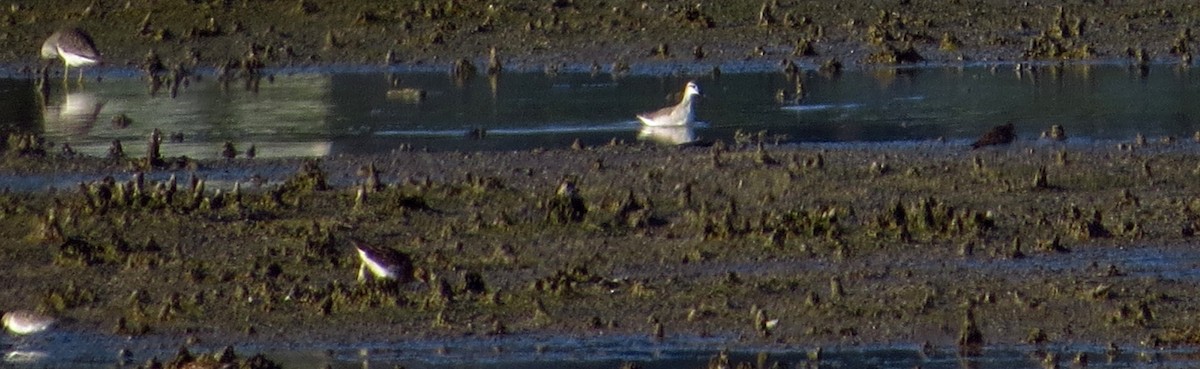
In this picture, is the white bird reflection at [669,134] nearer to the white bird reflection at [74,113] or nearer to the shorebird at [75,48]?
the white bird reflection at [74,113]

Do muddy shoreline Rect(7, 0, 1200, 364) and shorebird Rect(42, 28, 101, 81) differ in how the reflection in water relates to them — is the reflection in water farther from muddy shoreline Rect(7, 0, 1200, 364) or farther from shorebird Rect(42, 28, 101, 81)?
muddy shoreline Rect(7, 0, 1200, 364)

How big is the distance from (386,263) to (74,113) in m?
8.80

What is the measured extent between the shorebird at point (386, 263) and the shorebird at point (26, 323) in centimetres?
158

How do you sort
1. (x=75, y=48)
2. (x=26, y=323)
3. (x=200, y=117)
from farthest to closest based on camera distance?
1. (x=75, y=48)
2. (x=200, y=117)
3. (x=26, y=323)

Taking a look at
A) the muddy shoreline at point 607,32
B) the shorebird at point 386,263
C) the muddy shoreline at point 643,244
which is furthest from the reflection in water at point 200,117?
the shorebird at point 386,263

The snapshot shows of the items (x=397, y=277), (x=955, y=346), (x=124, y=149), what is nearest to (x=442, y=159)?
(x=124, y=149)

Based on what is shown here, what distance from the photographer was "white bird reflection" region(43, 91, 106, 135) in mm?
19312

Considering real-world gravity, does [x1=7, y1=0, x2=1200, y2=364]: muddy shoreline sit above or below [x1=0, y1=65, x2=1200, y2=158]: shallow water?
below

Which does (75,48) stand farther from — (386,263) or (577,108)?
(386,263)

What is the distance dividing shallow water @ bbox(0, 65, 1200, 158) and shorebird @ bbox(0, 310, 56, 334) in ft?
18.8

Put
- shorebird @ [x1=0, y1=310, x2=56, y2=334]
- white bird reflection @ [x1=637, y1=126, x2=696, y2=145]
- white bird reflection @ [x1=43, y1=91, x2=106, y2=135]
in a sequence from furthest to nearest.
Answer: white bird reflection @ [x1=43, y1=91, x2=106, y2=135] → white bird reflection @ [x1=637, y1=126, x2=696, y2=145] → shorebird @ [x1=0, y1=310, x2=56, y2=334]

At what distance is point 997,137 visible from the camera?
1695 cm

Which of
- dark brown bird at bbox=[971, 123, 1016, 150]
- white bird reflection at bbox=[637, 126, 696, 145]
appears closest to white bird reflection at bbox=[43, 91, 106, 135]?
white bird reflection at bbox=[637, 126, 696, 145]

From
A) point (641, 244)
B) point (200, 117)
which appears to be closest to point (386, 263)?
point (641, 244)
